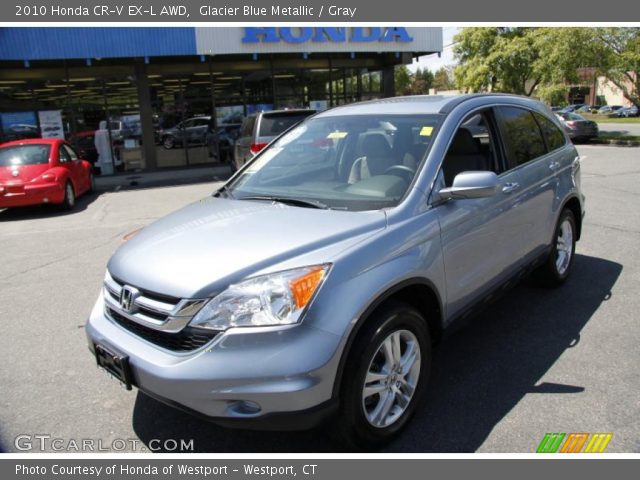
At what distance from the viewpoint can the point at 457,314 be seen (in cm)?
345

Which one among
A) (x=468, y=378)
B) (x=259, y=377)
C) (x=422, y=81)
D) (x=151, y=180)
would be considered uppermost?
Result: (x=422, y=81)

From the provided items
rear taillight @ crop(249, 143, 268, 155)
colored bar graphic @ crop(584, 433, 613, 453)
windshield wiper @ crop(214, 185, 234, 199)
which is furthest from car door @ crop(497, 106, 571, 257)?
rear taillight @ crop(249, 143, 268, 155)

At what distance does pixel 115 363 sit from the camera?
2.79 metres

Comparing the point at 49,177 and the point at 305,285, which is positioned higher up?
the point at 305,285

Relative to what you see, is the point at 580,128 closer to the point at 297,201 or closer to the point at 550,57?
the point at 550,57

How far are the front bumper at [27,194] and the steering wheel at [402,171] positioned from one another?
938 cm

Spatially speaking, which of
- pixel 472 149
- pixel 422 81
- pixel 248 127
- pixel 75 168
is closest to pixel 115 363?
pixel 472 149

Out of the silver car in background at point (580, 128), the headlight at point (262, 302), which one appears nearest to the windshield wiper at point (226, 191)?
the headlight at point (262, 302)

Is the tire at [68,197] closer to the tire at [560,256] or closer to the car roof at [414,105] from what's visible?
the car roof at [414,105]

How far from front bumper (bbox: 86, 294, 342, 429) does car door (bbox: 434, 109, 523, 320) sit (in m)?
1.17

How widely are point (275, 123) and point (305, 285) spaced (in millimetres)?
10058

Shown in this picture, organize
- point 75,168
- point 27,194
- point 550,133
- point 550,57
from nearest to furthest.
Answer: point 550,133 → point 27,194 → point 75,168 → point 550,57
